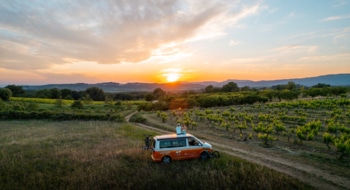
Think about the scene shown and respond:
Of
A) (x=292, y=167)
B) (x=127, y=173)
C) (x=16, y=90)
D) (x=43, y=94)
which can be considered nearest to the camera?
A: (x=127, y=173)

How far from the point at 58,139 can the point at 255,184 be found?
893 inches

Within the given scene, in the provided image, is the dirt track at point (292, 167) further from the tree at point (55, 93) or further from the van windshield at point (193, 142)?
the tree at point (55, 93)

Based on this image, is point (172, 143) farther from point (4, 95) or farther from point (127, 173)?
point (4, 95)

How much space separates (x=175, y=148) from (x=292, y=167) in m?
8.14

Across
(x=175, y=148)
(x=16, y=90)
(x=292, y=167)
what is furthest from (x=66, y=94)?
(x=292, y=167)

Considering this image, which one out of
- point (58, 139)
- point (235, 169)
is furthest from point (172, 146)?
point (58, 139)

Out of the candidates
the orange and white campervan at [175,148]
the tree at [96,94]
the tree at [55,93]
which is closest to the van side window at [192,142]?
the orange and white campervan at [175,148]

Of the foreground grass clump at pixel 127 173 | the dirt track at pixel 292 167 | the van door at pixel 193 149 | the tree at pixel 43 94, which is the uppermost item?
the tree at pixel 43 94

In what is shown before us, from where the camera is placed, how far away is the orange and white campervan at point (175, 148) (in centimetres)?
1600

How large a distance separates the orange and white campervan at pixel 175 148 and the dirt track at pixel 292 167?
4.34 metres

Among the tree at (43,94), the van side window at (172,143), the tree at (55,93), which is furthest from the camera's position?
the tree at (55,93)

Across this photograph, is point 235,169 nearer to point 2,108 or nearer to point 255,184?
point 255,184

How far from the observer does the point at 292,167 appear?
51.8ft

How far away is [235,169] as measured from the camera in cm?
1443
